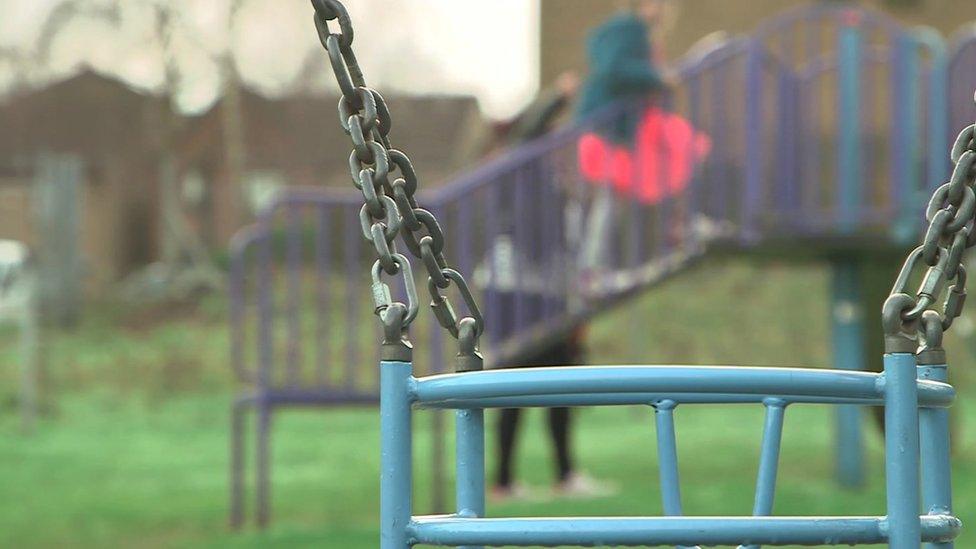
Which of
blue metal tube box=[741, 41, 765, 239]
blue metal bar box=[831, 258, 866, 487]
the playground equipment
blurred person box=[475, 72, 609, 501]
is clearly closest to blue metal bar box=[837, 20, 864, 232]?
the playground equipment

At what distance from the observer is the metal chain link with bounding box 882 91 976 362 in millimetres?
1516

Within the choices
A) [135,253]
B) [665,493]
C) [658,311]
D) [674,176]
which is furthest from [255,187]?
[665,493]

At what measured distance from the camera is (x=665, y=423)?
1.59 metres

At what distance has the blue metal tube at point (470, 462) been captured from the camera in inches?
66.5

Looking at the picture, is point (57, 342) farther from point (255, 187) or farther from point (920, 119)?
point (920, 119)

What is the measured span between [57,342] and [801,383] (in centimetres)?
1180

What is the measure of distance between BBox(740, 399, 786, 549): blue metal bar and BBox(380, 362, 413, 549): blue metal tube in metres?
0.32

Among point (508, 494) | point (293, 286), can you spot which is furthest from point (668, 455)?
point (508, 494)

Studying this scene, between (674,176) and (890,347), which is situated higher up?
(674,176)

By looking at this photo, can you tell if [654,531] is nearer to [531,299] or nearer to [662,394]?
[662,394]

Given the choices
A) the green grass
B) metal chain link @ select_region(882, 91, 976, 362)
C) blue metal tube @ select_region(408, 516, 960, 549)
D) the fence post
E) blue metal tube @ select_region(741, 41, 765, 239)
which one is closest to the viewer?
blue metal tube @ select_region(408, 516, 960, 549)

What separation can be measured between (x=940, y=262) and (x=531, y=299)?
16.1 feet

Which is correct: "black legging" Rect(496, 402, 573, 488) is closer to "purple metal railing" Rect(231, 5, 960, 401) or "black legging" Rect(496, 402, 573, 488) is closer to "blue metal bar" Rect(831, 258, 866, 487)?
"purple metal railing" Rect(231, 5, 960, 401)

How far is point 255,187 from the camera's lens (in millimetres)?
14070
